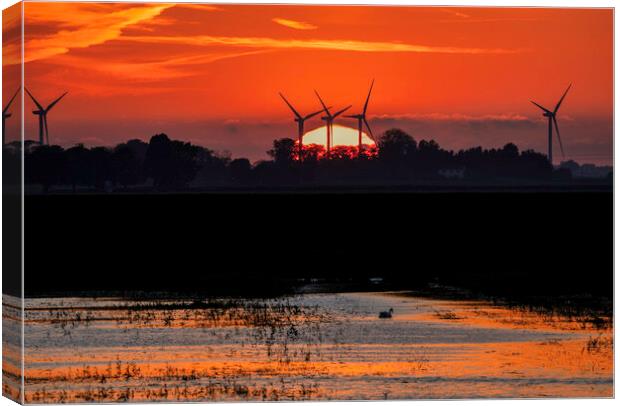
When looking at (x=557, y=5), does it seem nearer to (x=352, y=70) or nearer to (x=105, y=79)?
(x=352, y=70)

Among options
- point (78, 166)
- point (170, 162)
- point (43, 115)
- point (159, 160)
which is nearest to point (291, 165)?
point (170, 162)

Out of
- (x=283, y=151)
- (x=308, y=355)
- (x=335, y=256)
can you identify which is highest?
(x=283, y=151)

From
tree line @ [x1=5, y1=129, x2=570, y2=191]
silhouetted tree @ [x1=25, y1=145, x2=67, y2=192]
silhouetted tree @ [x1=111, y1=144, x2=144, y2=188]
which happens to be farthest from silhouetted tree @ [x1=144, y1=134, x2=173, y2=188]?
silhouetted tree @ [x1=25, y1=145, x2=67, y2=192]

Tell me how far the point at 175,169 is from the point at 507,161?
534 centimetres

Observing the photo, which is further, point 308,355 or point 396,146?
point 396,146

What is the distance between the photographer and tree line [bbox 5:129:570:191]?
22.9 m

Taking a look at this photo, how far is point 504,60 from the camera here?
2267 centimetres

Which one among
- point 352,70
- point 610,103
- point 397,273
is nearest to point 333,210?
point 397,273

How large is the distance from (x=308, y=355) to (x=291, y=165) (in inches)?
157

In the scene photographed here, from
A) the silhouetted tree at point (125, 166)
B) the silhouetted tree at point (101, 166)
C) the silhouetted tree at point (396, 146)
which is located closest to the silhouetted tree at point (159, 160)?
the silhouetted tree at point (125, 166)

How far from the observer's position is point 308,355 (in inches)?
822

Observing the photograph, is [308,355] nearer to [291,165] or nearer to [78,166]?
[291,165]

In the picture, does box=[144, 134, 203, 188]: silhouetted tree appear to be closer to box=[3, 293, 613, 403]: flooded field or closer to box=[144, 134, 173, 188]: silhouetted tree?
box=[144, 134, 173, 188]: silhouetted tree

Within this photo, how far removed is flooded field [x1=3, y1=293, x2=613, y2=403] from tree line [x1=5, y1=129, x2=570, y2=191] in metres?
2.11
